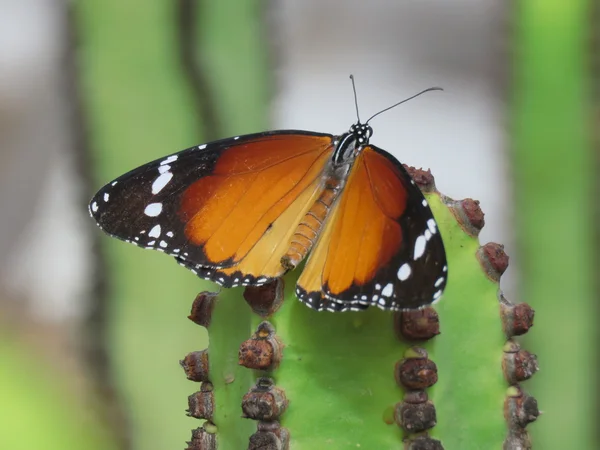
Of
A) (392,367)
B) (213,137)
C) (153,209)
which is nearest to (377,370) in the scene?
Answer: (392,367)

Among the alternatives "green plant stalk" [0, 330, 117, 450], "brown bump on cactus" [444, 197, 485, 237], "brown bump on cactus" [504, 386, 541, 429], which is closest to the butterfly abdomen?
"brown bump on cactus" [444, 197, 485, 237]

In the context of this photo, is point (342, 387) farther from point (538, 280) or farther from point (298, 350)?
point (538, 280)

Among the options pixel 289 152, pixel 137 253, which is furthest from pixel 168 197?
pixel 137 253

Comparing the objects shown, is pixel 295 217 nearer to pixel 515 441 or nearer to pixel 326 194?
pixel 326 194

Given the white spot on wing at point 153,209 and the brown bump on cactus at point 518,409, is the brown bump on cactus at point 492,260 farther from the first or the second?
the white spot on wing at point 153,209

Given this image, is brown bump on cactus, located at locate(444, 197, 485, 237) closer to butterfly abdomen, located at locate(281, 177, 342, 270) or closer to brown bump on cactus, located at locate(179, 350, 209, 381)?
butterfly abdomen, located at locate(281, 177, 342, 270)

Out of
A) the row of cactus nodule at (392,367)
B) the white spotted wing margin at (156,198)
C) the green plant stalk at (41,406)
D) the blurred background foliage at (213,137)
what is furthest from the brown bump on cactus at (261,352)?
the green plant stalk at (41,406)

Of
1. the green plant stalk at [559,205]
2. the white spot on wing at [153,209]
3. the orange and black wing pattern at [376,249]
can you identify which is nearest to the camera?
the orange and black wing pattern at [376,249]
